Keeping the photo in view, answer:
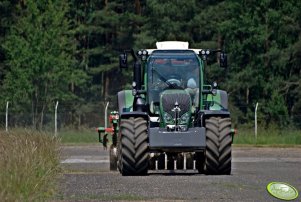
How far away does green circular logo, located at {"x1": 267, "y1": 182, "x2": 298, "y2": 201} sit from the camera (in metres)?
17.8

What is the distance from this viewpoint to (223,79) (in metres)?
68.1

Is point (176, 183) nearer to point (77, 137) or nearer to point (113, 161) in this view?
point (113, 161)

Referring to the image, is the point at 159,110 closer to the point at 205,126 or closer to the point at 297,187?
the point at 205,126

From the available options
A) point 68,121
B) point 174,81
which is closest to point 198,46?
point 68,121

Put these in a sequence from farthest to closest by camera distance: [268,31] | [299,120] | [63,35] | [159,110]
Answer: [63,35] → [268,31] → [299,120] → [159,110]

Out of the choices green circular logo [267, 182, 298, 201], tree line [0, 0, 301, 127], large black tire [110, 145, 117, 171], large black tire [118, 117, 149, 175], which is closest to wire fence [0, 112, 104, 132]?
tree line [0, 0, 301, 127]

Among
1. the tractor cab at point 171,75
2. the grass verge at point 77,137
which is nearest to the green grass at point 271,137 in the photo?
the grass verge at point 77,137

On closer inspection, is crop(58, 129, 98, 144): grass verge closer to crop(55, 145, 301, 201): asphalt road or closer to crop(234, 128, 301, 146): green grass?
crop(234, 128, 301, 146): green grass

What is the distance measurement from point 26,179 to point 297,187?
597cm

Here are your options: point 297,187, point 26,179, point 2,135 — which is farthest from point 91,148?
point 26,179

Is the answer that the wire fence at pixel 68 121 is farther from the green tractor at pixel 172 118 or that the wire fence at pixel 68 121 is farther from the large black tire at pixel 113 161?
the green tractor at pixel 172 118

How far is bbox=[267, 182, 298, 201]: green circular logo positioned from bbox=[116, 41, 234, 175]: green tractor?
4038 mm

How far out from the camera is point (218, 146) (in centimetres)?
2364

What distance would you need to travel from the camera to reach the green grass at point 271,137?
47.7 meters
